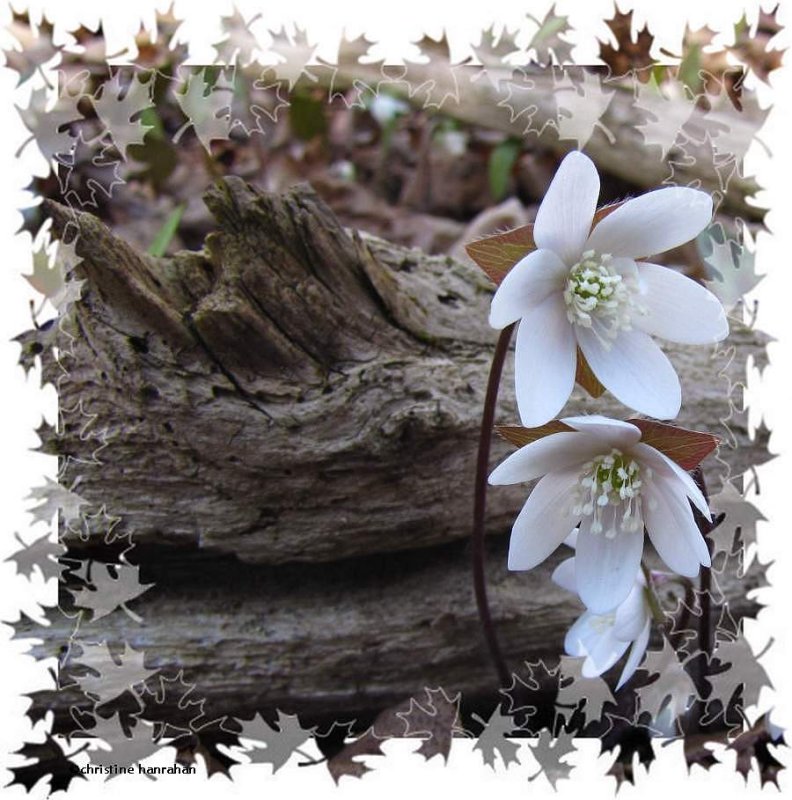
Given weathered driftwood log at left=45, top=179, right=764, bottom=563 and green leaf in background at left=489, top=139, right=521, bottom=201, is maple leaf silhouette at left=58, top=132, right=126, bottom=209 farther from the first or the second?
green leaf in background at left=489, top=139, right=521, bottom=201

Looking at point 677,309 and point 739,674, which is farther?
point 739,674

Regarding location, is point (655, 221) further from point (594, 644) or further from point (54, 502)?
point (54, 502)

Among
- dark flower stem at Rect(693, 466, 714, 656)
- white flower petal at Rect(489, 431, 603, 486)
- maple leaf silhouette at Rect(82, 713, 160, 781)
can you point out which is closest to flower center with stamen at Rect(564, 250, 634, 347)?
white flower petal at Rect(489, 431, 603, 486)

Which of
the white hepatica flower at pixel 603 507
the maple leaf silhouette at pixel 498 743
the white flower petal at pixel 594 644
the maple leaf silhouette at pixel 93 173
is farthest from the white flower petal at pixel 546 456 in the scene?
the maple leaf silhouette at pixel 93 173

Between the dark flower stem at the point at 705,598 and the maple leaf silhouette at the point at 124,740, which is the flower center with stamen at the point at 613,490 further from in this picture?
the maple leaf silhouette at the point at 124,740

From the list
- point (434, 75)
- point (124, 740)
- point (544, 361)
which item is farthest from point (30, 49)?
point (124, 740)

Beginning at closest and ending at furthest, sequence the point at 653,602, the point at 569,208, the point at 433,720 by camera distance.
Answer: the point at 569,208 < the point at 653,602 < the point at 433,720

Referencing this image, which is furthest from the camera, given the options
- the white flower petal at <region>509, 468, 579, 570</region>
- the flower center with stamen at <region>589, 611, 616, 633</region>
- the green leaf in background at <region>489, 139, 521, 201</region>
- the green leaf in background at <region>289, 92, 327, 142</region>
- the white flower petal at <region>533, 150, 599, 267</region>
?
the green leaf in background at <region>489, 139, 521, 201</region>
